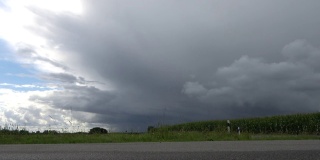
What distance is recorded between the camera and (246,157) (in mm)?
6812

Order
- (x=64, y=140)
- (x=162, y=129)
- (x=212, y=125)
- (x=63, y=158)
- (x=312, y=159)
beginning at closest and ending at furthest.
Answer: (x=312, y=159)
(x=63, y=158)
(x=64, y=140)
(x=162, y=129)
(x=212, y=125)

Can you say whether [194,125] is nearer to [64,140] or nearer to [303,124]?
[303,124]

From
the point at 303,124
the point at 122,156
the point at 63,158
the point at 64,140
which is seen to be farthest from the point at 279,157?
the point at 303,124

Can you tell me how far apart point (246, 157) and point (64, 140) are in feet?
40.1

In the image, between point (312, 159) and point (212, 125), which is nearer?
point (312, 159)

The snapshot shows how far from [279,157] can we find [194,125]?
47.9m

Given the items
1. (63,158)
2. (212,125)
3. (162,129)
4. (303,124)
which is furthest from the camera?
(212,125)

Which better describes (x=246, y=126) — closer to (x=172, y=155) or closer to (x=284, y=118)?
(x=284, y=118)

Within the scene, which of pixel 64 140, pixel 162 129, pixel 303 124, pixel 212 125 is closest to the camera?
pixel 64 140

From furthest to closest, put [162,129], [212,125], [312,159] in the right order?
[212,125] → [162,129] → [312,159]

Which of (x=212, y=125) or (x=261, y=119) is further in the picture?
(x=212, y=125)

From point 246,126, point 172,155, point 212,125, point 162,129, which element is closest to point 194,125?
point 212,125

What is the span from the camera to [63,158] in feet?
23.5

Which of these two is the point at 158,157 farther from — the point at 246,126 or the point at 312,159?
the point at 246,126
